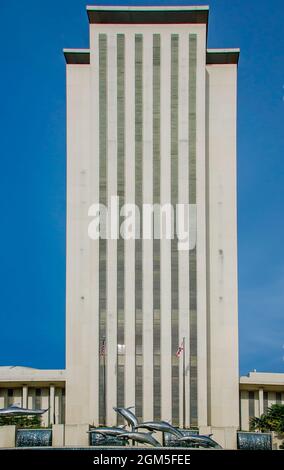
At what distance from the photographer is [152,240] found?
9231 cm

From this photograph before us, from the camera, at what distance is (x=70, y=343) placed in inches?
3632

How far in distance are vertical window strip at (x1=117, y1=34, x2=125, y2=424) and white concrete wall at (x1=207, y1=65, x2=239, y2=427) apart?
9.82 m

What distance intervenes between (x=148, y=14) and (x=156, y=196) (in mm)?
20400

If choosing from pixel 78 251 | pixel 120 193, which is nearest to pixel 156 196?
pixel 120 193

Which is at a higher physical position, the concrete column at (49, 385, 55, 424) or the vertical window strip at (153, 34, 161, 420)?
the vertical window strip at (153, 34, 161, 420)

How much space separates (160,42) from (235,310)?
103ft

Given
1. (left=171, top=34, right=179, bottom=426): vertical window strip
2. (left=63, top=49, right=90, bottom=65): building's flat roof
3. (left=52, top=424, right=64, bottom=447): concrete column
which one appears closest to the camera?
(left=52, top=424, right=64, bottom=447): concrete column

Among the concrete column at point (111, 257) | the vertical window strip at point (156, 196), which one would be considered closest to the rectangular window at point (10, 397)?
the concrete column at point (111, 257)

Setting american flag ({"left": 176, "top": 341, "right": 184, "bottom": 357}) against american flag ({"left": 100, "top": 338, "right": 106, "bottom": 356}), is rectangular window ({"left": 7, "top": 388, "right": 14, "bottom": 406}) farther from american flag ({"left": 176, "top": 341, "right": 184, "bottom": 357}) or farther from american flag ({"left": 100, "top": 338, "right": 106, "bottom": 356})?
american flag ({"left": 176, "top": 341, "right": 184, "bottom": 357})

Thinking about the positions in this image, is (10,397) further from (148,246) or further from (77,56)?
(77,56)

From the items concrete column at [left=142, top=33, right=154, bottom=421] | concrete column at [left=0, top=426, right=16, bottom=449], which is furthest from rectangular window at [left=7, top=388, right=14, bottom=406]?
concrete column at [left=0, top=426, right=16, bottom=449]

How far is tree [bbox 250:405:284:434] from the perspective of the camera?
8350 centimetres
